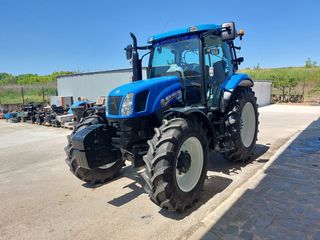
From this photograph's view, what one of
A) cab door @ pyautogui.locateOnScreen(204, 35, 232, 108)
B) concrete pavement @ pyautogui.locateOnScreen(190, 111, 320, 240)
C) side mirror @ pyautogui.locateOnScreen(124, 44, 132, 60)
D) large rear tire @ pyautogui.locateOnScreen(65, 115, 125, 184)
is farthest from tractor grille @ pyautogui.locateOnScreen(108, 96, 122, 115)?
concrete pavement @ pyautogui.locateOnScreen(190, 111, 320, 240)

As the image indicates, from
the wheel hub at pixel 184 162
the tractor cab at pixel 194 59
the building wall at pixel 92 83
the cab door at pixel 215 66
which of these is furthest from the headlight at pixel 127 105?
the building wall at pixel 92 83

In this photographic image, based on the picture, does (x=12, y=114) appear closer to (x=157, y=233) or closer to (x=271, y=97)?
(x=157, y=233)

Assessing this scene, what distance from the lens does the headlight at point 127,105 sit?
12.1 ft

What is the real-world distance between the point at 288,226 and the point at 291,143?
4.35 m

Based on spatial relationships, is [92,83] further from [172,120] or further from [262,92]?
[172,120]

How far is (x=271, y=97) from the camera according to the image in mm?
22141

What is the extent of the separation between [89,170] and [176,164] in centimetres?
157

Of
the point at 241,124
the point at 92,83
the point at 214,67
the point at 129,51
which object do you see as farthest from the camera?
the point at 92,83

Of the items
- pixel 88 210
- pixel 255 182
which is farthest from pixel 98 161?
pixel 255 182

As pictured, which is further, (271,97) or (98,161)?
(271,97)

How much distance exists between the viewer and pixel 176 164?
3408 millimetres

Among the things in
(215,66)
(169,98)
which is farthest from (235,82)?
(169,98)

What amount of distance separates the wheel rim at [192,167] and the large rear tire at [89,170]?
1.43 meters

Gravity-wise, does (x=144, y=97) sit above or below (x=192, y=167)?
above
